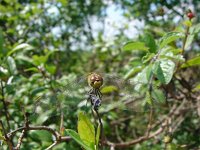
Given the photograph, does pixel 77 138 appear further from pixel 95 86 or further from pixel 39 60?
pixel 39 60

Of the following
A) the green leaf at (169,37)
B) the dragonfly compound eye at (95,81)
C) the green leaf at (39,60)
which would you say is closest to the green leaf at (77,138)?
the dragonfly compound eye at (95,81)

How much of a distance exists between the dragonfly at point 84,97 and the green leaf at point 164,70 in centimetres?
11

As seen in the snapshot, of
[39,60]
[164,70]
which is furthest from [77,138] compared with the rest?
[39,60]

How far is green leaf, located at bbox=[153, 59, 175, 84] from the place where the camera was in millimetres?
1480

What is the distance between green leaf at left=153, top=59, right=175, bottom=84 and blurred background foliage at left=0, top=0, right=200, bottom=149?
146 millimetres

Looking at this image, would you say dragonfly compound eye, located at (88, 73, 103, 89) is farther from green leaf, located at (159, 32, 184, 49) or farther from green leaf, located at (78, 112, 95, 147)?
green leaf, located at (159, 32, 184, 49)

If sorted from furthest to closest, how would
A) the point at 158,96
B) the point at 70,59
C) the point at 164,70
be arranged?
the point at 70,59
the point at 158,96
the point at 164,70

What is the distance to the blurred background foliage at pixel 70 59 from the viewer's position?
6.50ft

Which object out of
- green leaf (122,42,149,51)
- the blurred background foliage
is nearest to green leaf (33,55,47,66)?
the blurred background foliage

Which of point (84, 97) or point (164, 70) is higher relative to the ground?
point (164, 70)

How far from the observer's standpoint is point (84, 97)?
81.3 inches

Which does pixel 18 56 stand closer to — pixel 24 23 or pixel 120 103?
pixel 120 103

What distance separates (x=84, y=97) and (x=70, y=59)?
6.74ft

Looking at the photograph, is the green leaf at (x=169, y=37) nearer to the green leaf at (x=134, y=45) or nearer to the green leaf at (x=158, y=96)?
the green leaf at (x=134, y=45)
